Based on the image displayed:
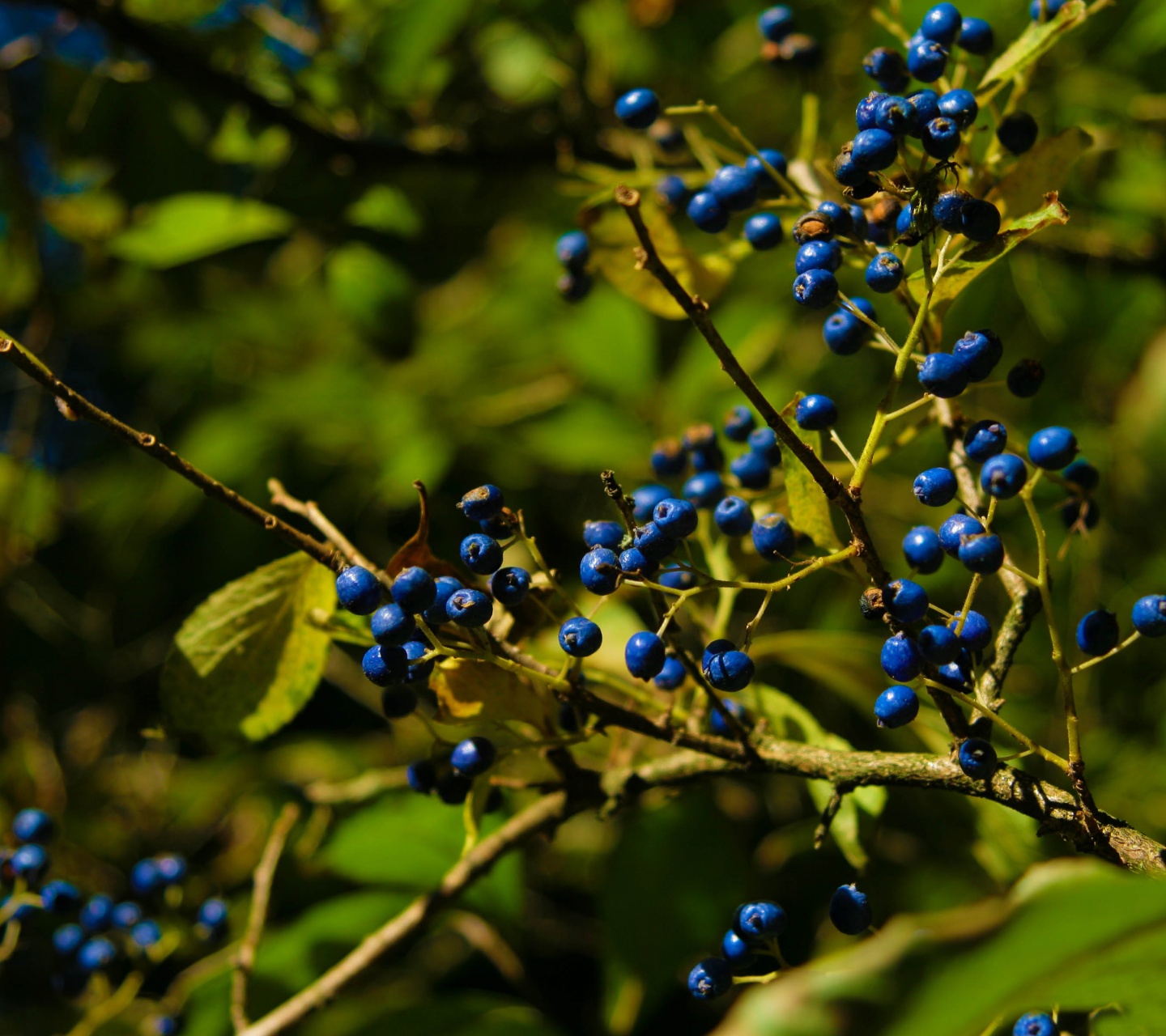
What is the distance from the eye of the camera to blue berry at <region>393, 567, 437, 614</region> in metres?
1.04

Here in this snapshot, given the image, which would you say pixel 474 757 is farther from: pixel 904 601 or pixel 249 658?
pixel 904 601

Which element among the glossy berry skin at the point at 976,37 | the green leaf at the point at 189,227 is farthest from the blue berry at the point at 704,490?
the green leaf at the point at 189,227

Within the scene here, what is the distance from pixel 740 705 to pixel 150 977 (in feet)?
5.54

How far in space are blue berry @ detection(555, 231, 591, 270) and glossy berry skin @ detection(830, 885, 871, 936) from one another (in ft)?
3.18

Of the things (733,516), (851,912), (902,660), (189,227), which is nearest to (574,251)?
(733,516)

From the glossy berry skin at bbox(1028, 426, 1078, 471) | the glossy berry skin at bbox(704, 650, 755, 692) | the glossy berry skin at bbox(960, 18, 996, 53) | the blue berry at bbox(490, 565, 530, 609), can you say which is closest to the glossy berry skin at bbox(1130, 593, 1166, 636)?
the glossy berry skin at bbox(1028, 426, 1078, 471)

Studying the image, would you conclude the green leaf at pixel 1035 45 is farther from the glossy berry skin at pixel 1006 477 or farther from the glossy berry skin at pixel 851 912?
the glossy berry skin at pixel 851 912

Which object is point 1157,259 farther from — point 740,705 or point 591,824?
point 591,824

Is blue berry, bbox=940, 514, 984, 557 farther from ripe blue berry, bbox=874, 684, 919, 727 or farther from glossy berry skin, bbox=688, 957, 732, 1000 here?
glossy berry skin, bbox=688, 957, 732, 1000

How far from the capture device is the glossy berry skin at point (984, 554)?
1015 mm

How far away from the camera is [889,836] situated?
225 centimetres

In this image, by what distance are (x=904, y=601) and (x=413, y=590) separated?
1.59 ft

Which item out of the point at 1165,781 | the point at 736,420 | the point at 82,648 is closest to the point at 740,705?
the point at 736,420

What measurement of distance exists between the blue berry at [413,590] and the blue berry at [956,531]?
545 millimetres
